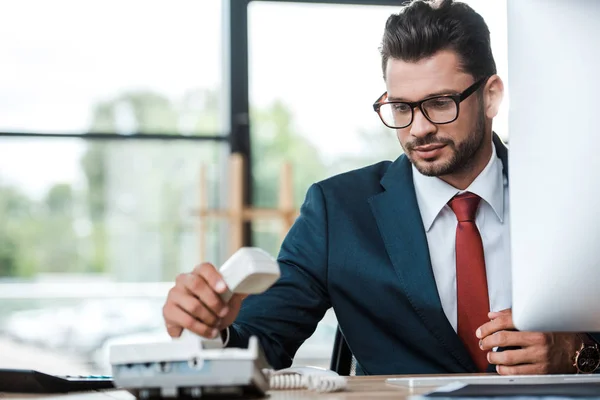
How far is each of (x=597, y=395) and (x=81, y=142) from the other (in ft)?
14.1

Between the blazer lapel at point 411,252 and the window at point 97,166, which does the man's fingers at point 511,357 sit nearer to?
the blazer lapel at point 411,252

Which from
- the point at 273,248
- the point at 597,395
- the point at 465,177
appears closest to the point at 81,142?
the point at 273,248

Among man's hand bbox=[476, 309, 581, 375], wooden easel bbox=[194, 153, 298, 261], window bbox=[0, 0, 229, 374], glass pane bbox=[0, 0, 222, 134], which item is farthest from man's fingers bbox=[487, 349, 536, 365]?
glass pane bbox=[0, 0, 222, 134]

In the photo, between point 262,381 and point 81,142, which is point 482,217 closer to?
point 262,381

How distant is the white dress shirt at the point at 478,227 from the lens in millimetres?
1941

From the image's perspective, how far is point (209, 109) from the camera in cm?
527

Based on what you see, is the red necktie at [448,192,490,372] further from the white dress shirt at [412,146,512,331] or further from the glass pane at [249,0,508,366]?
the glass pane at [249,0,508,366]

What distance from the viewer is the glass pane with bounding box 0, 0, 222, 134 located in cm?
504

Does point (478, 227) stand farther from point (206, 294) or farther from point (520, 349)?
point (206, 294)

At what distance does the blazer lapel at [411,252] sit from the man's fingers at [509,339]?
10.7 inches

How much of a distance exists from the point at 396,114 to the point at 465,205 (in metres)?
0.27

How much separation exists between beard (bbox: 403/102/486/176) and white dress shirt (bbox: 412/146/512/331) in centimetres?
4

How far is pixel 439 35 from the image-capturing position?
84.7 inches

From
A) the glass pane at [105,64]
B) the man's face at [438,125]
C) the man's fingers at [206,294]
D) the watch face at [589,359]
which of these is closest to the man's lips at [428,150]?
the man's face at [438,125]
